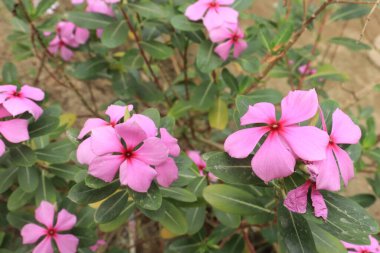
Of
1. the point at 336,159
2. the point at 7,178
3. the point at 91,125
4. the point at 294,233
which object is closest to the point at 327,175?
the point at 336,159

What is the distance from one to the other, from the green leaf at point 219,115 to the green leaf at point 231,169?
3.24 feet

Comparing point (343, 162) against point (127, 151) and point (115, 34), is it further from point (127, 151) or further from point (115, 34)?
point (115, 34)

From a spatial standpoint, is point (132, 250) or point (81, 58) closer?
point (132, 250)

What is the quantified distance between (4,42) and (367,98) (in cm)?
265

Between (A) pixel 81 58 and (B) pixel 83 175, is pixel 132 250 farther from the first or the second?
(A) pixel 81 58

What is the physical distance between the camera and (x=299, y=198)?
980 millimetres

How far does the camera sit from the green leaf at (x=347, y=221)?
103 centimetres

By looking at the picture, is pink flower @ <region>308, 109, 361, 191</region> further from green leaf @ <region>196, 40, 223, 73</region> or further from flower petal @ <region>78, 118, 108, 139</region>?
green leaf @ <region>196, 40, 223, 73</region>

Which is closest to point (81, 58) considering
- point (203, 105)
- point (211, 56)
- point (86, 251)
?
point (203, 105)

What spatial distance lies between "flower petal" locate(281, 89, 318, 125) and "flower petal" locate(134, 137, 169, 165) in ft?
0.92

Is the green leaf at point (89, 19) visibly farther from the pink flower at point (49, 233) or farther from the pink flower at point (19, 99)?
the pink flower at point (49, 233)

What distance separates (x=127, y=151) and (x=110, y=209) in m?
0.26

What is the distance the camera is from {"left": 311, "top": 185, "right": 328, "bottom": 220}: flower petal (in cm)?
99

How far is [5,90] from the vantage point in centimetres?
122
